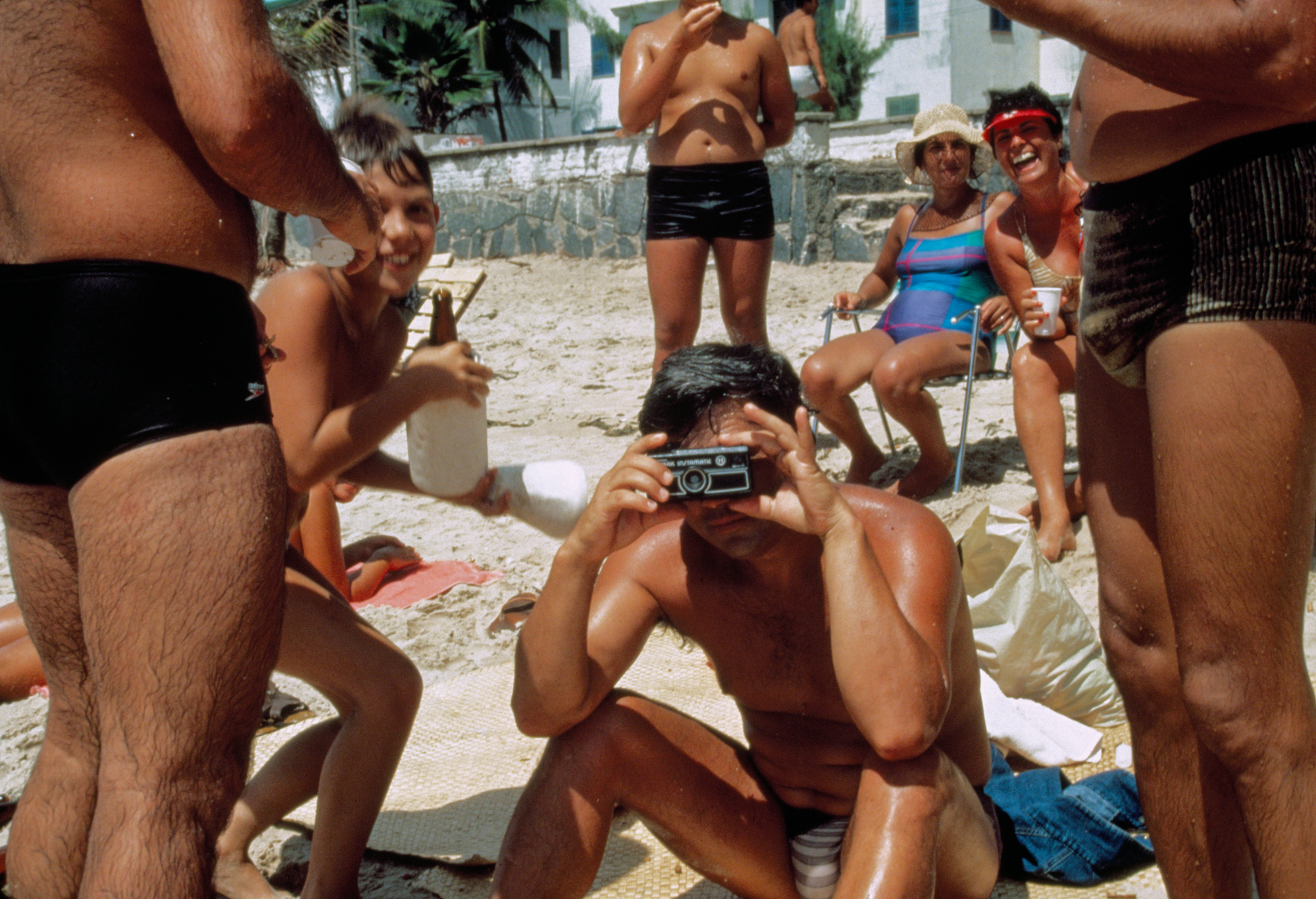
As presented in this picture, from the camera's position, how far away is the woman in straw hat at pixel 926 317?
4840mm

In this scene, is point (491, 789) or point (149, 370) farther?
point (491, 789)


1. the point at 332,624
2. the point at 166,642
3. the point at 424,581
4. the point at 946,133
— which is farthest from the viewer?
the point at 946,133

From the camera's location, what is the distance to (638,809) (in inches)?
85.2

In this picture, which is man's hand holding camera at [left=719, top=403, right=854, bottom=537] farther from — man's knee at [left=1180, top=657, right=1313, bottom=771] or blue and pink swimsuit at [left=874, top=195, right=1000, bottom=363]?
blue and pink swimsuit at [left=874, top=195, right=1000, bottom=363]

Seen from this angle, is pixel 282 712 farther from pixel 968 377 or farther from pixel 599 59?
pixel 599 59

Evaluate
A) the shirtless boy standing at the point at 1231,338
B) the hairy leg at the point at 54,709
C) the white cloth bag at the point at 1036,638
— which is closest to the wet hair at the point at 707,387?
the shirtless boy standing at the point at 1231,338

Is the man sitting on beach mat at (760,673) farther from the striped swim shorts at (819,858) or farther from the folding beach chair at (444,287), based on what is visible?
the folding beach chair at (444,287)

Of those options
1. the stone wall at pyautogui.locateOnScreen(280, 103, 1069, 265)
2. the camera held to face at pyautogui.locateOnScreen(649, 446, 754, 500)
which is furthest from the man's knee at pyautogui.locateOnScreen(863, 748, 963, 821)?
the stone wall at pyautogui.locateOnScreen(280, 103, 1069, 265)

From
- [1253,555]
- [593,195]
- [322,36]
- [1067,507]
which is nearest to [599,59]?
[322,36]

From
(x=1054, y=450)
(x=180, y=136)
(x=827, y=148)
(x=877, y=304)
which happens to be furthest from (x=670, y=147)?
(x=827, y=148)

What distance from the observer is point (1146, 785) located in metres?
1.97

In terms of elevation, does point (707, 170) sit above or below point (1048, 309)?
above

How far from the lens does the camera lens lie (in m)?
2.02

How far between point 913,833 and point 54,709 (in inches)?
56.9
